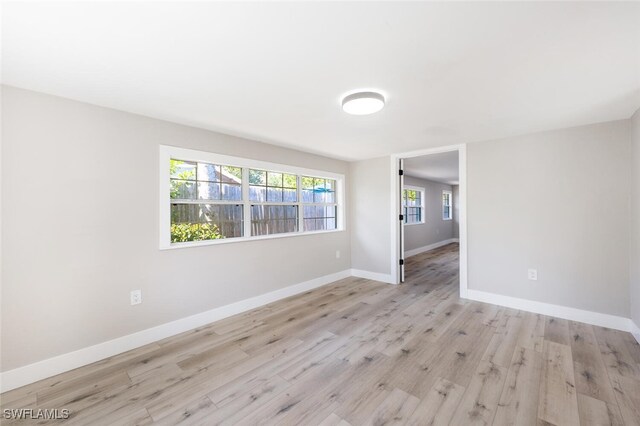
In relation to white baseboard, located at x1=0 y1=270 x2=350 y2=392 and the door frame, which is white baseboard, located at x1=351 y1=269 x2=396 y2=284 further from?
white baseboard, located at x1=0 y1=270 x2=350 y2=392

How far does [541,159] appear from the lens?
316 cm

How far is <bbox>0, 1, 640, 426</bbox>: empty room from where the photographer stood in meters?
1.46

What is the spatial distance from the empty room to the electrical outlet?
3 cm

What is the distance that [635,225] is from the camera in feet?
8.29

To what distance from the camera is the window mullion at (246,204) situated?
3373mm

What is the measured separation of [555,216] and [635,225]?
2.05 feet

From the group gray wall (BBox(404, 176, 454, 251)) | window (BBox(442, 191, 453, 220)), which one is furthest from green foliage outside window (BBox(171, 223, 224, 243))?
window (BBox(442, 191, 453, 220))

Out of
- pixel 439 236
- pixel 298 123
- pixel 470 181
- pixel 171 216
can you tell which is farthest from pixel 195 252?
pixel 439 236

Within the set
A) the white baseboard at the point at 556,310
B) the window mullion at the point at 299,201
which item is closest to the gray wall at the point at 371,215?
the window mullion at the point at 299,201

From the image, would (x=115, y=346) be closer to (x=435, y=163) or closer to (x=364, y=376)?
(x=364, y=376)

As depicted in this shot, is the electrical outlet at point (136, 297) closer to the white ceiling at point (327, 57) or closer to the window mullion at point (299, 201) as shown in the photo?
the white ceiling at point (327, 57)

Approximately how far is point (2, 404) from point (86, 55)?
2413mm

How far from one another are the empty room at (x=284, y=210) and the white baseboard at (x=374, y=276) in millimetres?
547

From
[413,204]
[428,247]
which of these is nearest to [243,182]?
[413,204]
